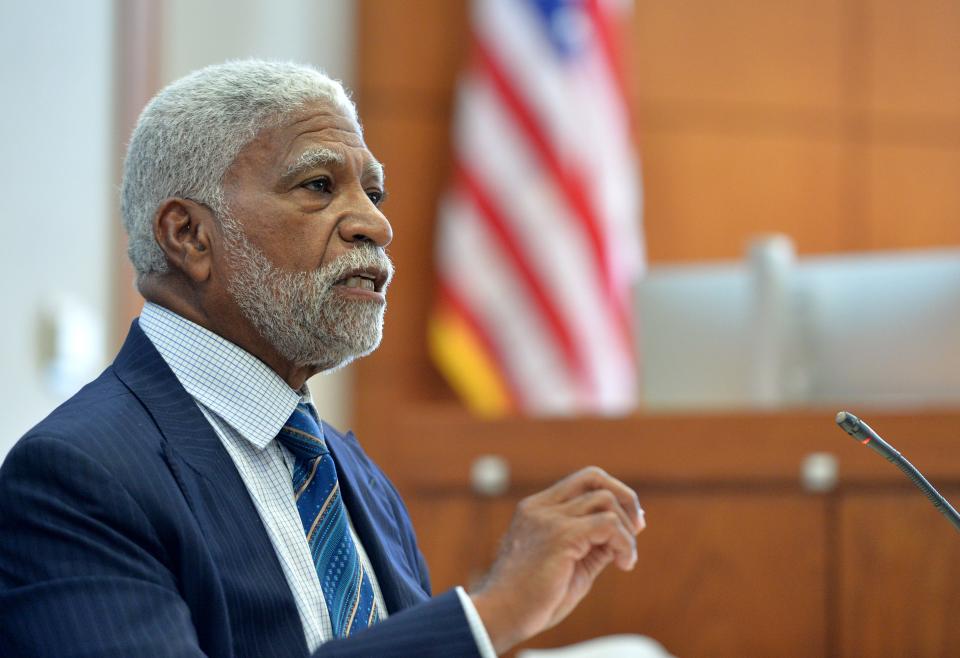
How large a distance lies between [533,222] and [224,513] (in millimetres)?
3518

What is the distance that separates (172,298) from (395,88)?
3.46 metres

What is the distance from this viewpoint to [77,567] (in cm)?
127

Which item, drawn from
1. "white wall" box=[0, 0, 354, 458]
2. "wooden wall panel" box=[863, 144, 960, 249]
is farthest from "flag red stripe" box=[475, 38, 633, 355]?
"white wall" box=[0, 0, 354, 458]

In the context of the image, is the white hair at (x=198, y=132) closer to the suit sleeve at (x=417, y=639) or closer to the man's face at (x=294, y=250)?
the man's face at (x=294, y=250)

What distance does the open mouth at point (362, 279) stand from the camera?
164 cm

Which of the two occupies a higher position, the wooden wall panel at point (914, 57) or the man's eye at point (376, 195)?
the wooden wall panel at point (914, 57)

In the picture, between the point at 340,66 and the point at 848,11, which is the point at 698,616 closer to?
the point at 340,66

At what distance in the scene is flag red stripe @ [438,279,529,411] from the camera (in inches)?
190

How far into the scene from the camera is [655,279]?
345cm

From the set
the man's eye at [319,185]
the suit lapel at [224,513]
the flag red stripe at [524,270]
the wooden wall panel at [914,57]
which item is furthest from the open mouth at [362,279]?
the wooden wall panel at [914,57]

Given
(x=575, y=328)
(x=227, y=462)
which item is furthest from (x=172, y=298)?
(x=575, y=328)

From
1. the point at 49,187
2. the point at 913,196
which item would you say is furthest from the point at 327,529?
the point at 913,196

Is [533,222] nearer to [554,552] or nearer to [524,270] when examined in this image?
[524,270]

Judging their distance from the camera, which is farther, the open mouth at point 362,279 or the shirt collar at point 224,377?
the open mouth at point 362,279
